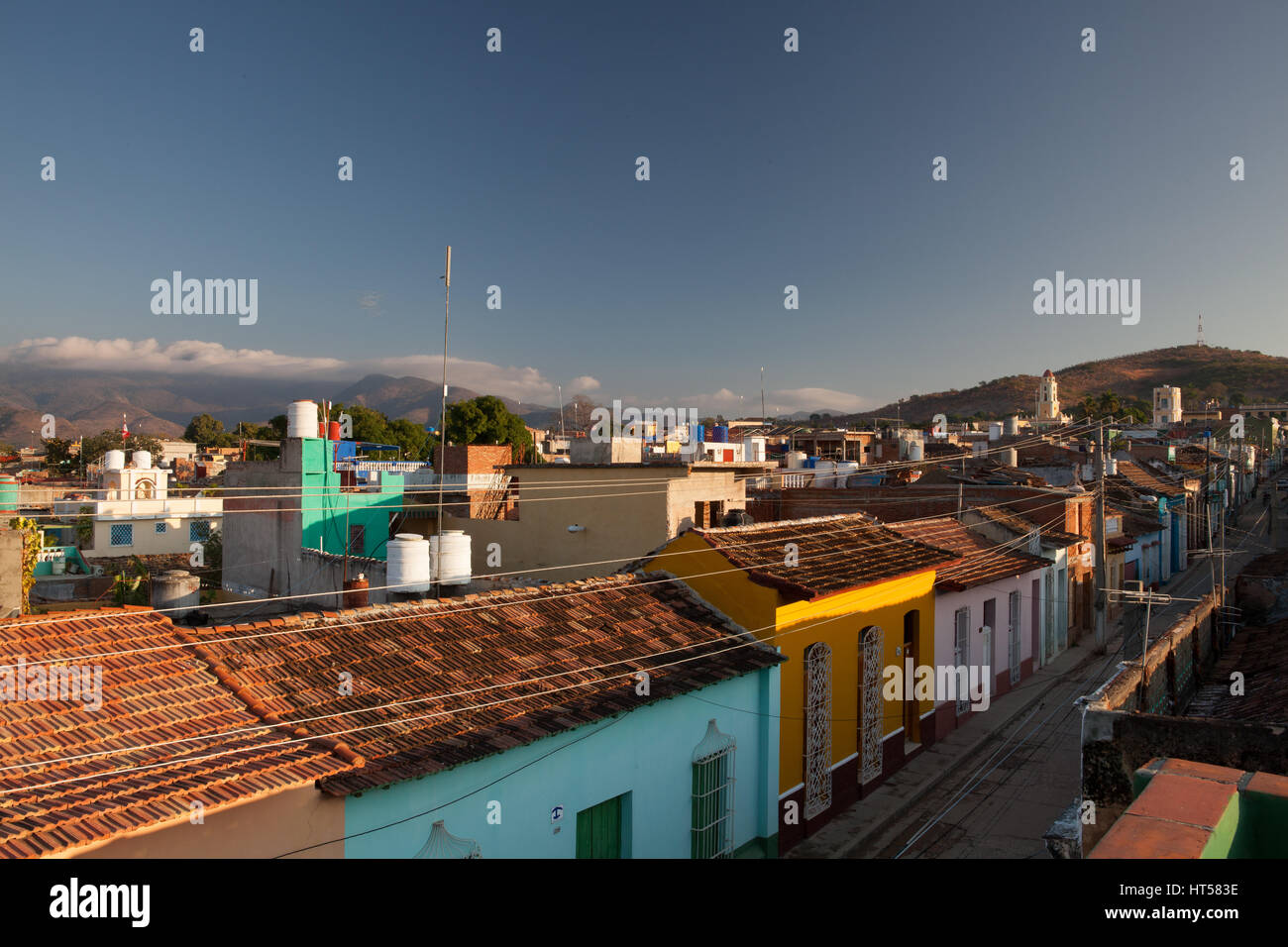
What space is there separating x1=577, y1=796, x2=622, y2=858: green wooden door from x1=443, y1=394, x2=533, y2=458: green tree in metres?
44.7

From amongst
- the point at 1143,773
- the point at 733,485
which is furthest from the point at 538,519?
the point at 1143,773

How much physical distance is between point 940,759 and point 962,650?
9.69ft

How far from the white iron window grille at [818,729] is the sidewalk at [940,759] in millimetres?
454

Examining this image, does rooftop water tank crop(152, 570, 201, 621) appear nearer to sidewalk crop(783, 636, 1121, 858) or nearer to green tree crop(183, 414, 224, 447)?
sidewalk crop(783, 636, 1121, 858)

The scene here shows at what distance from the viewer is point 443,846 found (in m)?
6.80

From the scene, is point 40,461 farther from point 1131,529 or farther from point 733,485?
point 1131,529

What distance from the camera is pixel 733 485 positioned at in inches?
825

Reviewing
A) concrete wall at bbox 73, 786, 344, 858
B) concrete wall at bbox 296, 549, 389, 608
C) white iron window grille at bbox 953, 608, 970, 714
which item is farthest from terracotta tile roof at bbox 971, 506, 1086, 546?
concrete wall at bbox 73, 786, 344, 858

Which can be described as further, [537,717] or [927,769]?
[927,769]

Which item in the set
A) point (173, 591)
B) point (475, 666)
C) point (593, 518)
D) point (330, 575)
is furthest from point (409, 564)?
point (593, 518)

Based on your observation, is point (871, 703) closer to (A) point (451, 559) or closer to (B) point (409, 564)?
(A) point (451, 559)

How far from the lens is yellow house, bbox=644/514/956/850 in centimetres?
1143

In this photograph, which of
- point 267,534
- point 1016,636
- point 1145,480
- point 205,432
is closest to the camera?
point 267,534
